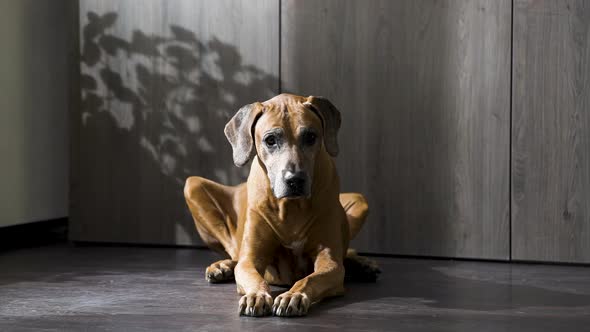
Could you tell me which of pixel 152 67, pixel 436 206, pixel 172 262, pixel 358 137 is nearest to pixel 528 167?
pixel 436 206

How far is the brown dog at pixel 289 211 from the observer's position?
2.92 m

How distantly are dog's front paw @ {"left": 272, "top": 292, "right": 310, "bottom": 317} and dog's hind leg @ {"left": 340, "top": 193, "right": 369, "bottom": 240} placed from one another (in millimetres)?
1029

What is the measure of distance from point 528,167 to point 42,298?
251 centimetres

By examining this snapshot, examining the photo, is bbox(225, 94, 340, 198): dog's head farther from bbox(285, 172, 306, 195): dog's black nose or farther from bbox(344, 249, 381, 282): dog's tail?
bbox(344, 249, 381, 282): dog's tail

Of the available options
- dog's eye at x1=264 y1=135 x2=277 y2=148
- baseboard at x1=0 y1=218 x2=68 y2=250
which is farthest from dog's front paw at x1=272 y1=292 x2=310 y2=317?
baseboard at x1=0 y1=218 x2=68 y2=250

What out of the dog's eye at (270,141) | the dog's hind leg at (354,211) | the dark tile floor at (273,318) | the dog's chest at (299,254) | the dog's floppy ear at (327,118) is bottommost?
the dark tile floor at (273,318)

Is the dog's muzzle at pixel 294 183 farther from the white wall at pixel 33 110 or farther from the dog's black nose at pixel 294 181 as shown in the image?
the white wall at pixel 33 110

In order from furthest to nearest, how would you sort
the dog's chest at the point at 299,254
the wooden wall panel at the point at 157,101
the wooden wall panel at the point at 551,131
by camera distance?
the wooden wall panel at the point at 157,101 → the wooden wall panel at the point at 551,131 → the dog's chest at the point at 299,254

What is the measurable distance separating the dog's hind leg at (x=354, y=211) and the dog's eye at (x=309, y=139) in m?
0.84

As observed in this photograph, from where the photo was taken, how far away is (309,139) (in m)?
3.02

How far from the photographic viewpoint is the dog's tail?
3555mm

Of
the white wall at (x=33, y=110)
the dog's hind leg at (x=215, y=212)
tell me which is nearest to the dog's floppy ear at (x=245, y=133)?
the dog's hind leg at (x=215, y=212)

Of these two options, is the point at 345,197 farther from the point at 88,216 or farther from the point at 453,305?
the point at 88,216

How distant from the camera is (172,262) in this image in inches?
162
